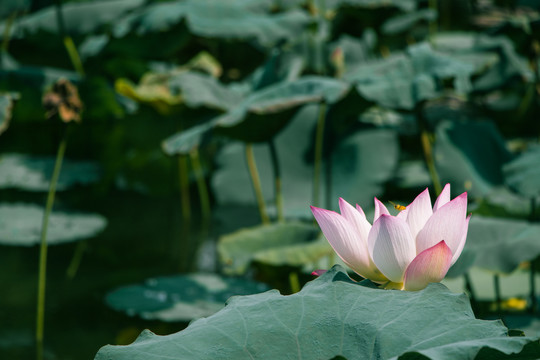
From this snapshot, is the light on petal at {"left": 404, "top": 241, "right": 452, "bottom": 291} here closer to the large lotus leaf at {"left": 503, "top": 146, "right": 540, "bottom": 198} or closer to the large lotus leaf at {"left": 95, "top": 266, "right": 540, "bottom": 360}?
the large lotus leaf at {"left": 95, "top": 266, "right": 540, "bottom": 360}

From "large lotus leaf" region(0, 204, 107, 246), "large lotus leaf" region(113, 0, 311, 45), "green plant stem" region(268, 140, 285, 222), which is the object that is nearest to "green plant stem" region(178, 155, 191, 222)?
"large lotus leaf" region(0, 204, 107, 246)

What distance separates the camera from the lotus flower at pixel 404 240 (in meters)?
0.65

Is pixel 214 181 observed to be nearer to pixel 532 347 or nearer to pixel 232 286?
pixel 232 286

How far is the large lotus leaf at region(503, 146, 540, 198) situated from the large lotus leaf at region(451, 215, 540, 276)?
0.07 meters

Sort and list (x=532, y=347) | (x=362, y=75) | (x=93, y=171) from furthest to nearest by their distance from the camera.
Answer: (x=93, y=171), (x=362, y=75), (x=532, y=347)

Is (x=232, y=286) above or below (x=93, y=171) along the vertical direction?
below

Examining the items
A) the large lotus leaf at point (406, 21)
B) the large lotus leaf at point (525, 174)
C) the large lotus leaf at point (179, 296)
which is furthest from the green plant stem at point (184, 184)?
the large lotus leaf at point (525, 174)

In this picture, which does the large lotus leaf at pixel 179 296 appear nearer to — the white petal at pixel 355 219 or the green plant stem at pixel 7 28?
the white petal at pixel 355 219

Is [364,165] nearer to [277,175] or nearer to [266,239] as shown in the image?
[277,175]

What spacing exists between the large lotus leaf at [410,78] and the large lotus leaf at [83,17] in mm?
1622

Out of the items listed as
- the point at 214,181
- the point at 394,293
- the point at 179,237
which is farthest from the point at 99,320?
the point at 394,293

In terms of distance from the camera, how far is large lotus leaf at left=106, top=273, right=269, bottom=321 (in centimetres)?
169

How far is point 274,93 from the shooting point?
1.83 metres

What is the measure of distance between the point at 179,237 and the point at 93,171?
612mm
